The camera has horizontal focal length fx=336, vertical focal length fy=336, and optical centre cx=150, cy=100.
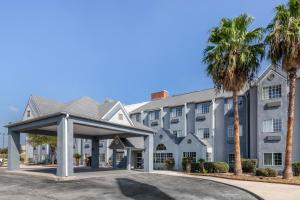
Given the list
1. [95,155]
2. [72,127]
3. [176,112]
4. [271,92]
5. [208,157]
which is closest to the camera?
[72,127]

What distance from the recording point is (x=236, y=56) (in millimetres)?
30203

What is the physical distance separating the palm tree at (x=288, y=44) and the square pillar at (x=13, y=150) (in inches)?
1009

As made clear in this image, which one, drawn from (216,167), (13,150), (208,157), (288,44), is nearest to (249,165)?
(216,167)

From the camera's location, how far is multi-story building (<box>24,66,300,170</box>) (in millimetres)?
37438

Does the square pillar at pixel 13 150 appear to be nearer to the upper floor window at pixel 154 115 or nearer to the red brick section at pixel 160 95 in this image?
the upper floor window at pixel 154 115

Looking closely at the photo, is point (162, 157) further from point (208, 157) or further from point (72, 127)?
point (72, 127)

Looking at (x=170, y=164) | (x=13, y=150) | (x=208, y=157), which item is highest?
(x=13, y=150)

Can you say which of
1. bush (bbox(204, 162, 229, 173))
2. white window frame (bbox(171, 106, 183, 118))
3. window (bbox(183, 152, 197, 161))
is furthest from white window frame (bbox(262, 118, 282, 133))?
white window frame (bbox(171, 106, 183, 118))

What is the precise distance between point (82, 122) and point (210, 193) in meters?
13.4

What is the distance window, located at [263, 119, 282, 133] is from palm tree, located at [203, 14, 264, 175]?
926cm

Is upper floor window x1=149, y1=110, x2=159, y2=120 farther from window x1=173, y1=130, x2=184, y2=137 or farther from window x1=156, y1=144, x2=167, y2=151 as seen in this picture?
window x1=156, y1=144, x2=167, y2=151

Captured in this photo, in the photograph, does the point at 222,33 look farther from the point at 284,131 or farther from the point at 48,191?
the point at 48,191

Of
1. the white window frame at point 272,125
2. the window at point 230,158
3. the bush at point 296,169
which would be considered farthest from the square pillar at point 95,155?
the bush at point 296,169

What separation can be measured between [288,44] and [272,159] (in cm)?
1593
